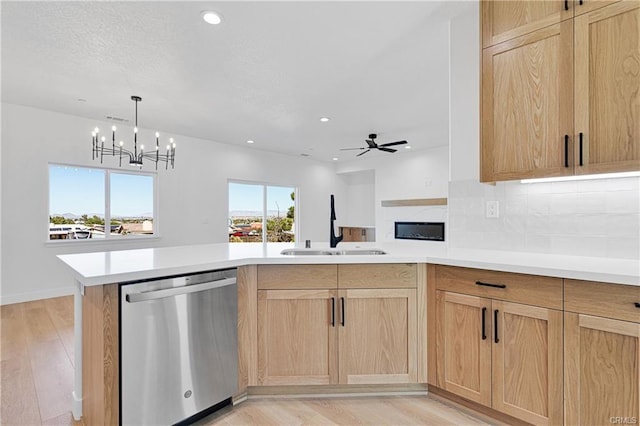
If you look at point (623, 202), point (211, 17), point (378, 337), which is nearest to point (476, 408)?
point (378, 337)

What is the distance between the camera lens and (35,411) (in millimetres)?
1902

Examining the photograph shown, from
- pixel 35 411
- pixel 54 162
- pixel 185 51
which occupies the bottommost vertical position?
pixel 35 411

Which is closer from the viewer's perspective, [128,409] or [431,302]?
[128,409]

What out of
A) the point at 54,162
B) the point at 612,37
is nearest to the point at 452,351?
the point at 612,37

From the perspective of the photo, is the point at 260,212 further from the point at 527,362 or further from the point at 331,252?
the point at 527,362

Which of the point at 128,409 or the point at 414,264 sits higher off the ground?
the point at 414,264

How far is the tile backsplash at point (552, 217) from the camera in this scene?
5.71 ft

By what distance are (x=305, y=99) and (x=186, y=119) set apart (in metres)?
2.00

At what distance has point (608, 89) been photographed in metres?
1.57

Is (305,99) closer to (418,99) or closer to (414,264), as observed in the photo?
(418,99)

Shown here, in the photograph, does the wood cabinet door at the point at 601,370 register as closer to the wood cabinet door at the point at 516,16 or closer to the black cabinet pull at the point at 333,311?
the black cabinet pull at the point at 333,311

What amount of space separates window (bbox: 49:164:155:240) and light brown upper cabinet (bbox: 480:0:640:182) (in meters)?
5.35

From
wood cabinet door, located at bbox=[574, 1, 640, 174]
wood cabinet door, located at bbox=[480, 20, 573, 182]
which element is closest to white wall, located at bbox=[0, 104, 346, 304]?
wood cabinet door, located at bbox=[480, 20, 573, 182]

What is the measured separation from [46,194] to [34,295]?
1.39m
